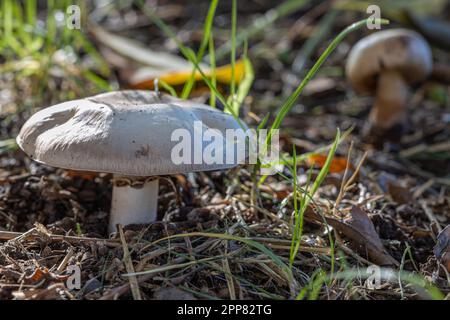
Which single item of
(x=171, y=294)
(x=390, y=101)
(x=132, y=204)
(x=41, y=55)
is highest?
(x=41, y=55)

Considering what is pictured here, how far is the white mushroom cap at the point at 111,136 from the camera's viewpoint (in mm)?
1544

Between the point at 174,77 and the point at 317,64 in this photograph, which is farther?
the point at 174,77

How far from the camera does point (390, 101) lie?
328 cm

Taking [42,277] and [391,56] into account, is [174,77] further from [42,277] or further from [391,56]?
[42,277]

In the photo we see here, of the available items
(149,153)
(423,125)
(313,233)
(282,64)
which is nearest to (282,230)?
(313,233)

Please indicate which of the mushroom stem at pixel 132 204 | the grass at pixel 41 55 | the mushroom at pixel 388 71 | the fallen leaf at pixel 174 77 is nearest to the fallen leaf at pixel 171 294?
the mushroom stem at pixel 132 204

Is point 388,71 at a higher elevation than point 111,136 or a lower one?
higher

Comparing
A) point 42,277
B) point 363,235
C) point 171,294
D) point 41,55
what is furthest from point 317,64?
point 41,55

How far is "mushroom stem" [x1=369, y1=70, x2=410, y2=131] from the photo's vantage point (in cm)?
327

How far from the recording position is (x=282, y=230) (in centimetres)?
189

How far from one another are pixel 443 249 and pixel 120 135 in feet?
3.52

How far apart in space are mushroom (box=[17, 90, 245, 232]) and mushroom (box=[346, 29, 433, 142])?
5.01ft

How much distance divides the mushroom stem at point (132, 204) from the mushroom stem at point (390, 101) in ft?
Answer: 5.96
